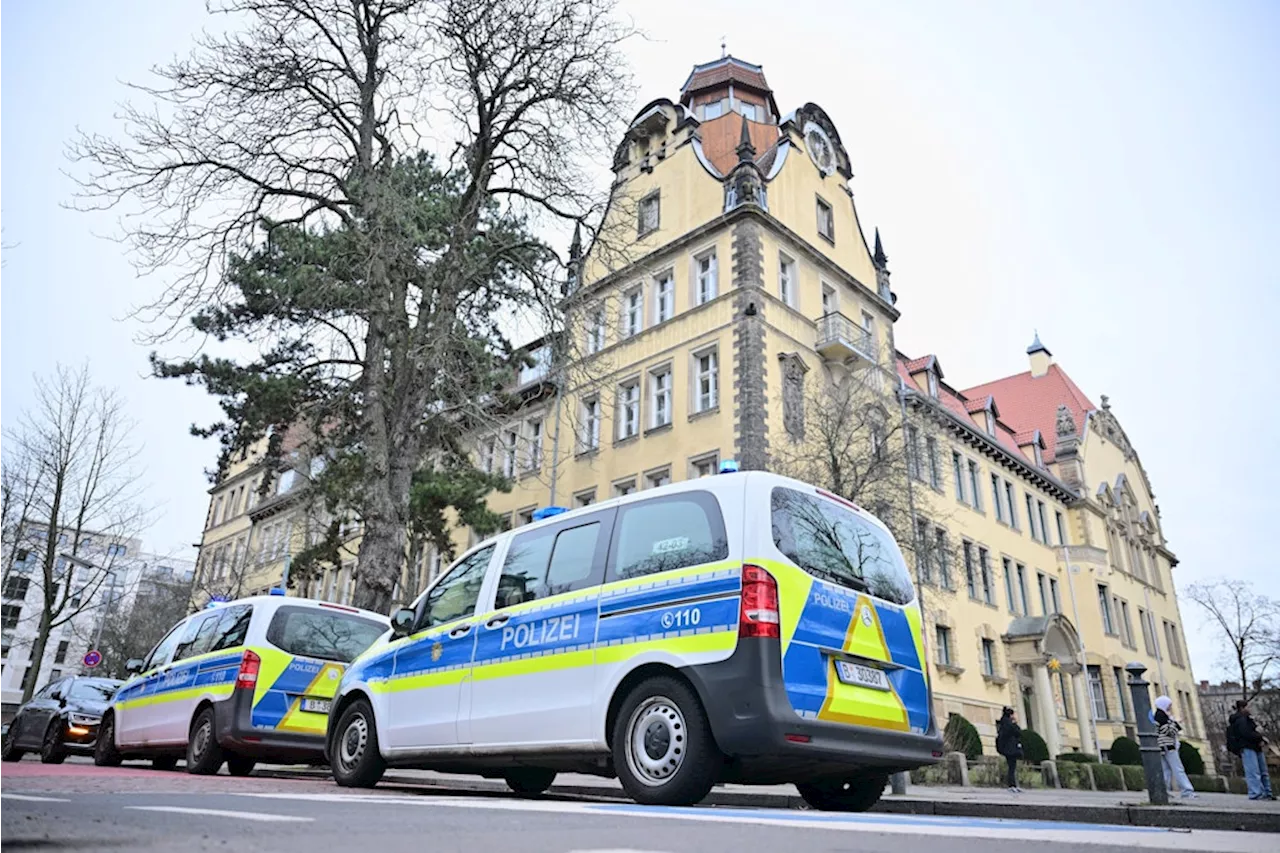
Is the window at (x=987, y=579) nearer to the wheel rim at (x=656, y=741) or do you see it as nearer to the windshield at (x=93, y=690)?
the windshield at (x=93, y=690)

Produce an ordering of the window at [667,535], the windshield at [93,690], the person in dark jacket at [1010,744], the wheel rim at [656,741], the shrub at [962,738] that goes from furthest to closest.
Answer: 1. the shrub at [962,738]
2. the person in dark jacket at [1010,744]
3. the windshield at [93,690]
4. the window at [667,535]
5. the wheel rim at [656,741]

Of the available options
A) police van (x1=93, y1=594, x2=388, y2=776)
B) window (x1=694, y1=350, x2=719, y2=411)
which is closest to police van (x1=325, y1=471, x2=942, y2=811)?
police van (x1=93, y1=594, x2=388, y2=776)

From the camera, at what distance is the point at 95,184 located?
14.7 meters

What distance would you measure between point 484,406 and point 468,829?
12889 mm

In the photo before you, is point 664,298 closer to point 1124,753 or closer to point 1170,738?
point 1170,738

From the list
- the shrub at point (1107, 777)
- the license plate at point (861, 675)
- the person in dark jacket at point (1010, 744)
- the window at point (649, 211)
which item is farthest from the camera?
the window at point (649, 211)

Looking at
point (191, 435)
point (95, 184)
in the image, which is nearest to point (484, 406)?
point (95, 184)

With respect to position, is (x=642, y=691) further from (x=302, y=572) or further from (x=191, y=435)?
(x=302, y=572)

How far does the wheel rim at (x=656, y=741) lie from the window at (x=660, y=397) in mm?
22621

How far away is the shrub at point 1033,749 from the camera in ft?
90.3

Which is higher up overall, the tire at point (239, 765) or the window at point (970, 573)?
the window at point (970, 573)

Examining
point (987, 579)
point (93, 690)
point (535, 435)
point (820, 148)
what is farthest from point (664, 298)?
point (93, 690)

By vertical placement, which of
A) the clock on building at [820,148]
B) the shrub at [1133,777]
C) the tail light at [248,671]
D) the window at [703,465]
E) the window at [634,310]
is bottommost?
the shrub at [1133,777]

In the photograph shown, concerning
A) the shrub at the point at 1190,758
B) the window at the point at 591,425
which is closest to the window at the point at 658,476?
the window at the point at 591,425
